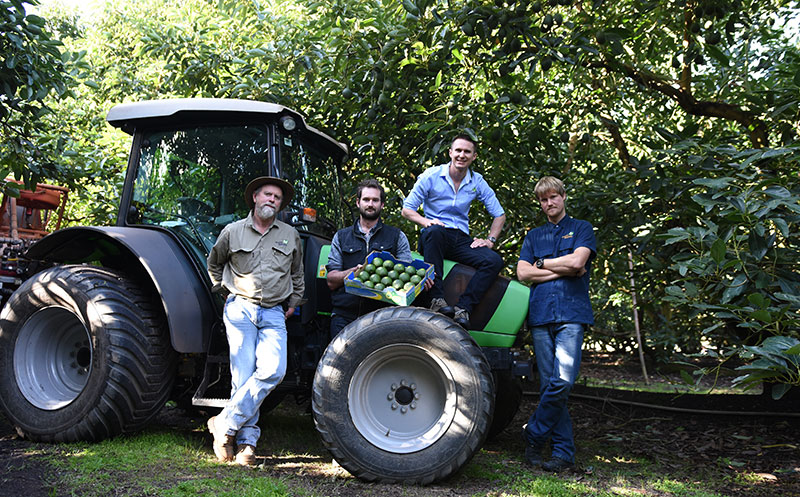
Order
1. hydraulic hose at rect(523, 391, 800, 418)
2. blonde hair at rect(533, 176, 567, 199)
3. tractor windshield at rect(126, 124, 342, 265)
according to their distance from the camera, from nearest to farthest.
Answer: blonde hair at rect(533, 176, 567, 199) < tractor windshield at rect(126, 124, 342, 265) < hydraulic hose at rect(523, 391, 800, 418)

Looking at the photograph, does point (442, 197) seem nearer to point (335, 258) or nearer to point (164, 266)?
point (335, 258)

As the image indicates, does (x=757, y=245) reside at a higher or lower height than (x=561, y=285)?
higher

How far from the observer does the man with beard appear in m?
4.18

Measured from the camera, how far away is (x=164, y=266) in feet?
14.1

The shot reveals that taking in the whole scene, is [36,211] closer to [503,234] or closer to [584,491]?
[503,234]

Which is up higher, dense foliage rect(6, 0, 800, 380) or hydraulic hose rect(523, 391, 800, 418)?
dense foliage rect(6, 0, 800, 380)

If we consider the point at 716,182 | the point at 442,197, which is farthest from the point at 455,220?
the point at 716,182

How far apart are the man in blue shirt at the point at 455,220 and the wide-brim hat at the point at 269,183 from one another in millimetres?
775

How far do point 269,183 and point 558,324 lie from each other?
6.66 feet

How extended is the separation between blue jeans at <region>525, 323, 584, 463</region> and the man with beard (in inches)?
41.1

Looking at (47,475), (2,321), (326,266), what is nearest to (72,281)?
(2,321)

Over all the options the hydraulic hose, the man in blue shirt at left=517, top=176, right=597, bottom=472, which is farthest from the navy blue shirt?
the hydraulic hose

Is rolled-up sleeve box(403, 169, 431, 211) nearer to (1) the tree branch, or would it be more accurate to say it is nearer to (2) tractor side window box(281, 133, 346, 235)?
(2) tractor side window box(281, 133, 346, 235)

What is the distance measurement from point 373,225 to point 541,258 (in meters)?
1.13
